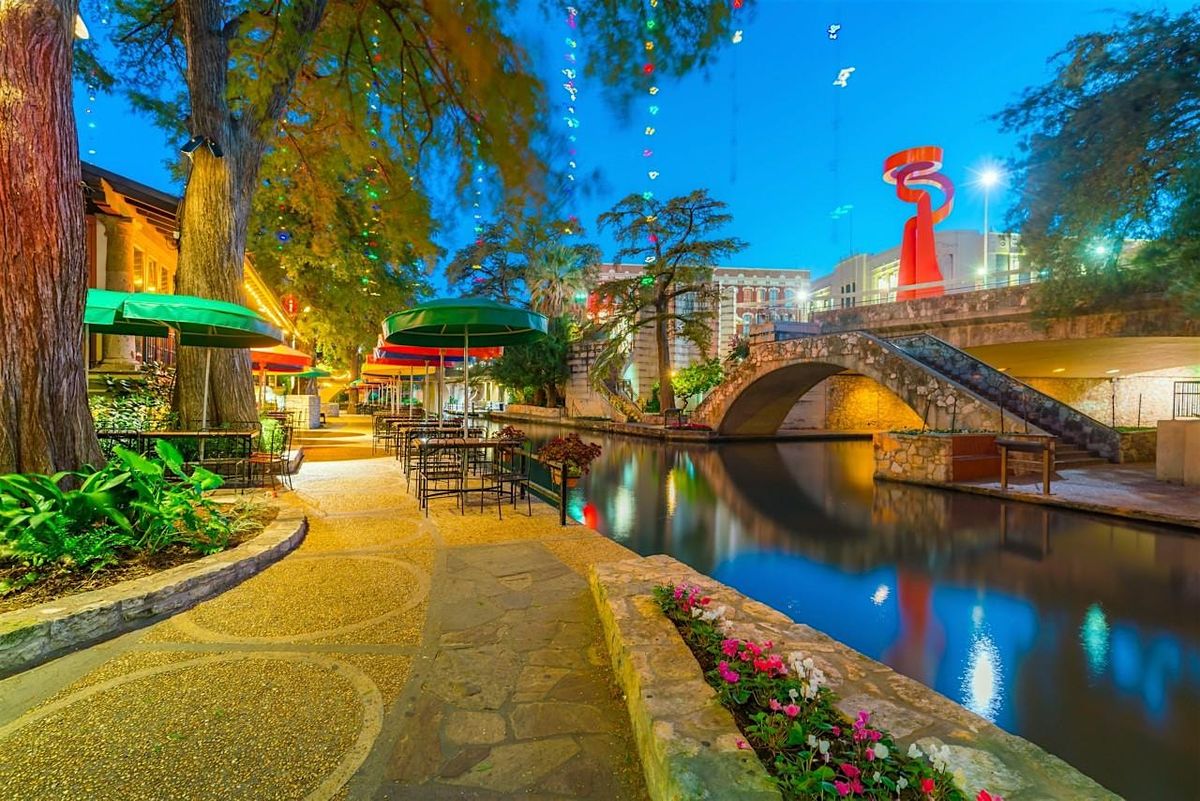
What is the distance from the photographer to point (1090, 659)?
10.2 feet

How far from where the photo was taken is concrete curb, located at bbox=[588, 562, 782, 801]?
4.66ft

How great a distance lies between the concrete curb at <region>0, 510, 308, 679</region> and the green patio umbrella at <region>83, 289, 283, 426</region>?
276 centimetres

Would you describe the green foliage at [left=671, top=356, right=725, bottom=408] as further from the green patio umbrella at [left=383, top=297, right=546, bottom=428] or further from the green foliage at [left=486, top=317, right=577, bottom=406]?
the green patio umbrella at [left=383, top=297, right=546, bottom=428]

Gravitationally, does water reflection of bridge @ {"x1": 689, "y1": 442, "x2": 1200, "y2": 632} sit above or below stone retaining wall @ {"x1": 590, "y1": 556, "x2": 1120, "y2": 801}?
below

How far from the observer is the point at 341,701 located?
2205 mm

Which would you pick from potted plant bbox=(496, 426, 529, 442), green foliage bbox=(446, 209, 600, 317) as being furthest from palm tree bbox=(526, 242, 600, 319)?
potted plant bbox=(496, 426, 529, 442)

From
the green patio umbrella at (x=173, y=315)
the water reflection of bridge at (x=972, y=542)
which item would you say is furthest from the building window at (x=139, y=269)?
the water reflection of bridge at (x=972, y=542)

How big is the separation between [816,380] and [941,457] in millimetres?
8305

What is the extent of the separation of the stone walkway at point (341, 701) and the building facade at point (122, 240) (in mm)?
7824

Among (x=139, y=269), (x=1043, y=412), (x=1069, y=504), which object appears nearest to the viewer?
(x=1069, y=504)

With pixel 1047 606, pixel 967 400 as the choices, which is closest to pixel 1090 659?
pixel 1047 606

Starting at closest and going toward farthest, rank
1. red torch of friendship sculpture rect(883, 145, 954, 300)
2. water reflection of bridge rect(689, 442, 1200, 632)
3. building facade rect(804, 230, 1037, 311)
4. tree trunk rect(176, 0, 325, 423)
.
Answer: water reflection of bridge rect(689, 442, 1200, 632), tree trunk rect(176, 0, 325, 423), red torch of friendship sculpture rect(883, 145, 954, 300), building facade rect(804, 230, 1037, 311)

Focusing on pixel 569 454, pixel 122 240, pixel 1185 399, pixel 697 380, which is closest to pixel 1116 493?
pixel 569 454

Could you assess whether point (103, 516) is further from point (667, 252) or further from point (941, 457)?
point (667, 252)
